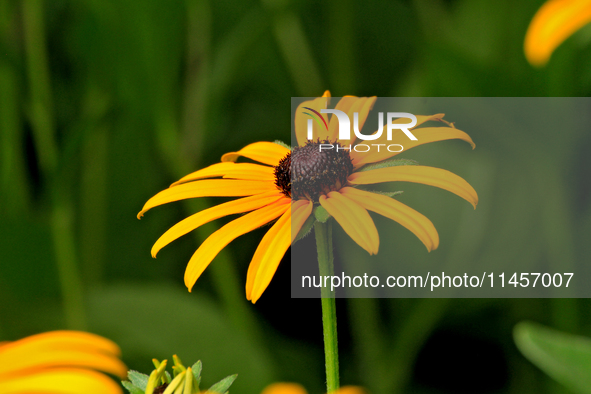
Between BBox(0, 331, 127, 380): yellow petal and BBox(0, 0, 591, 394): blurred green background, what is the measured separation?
14 centimetres

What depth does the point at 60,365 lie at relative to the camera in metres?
0.13

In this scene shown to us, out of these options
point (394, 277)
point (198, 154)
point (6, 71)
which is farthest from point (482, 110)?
point (6, 71)

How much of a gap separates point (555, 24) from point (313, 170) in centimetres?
12

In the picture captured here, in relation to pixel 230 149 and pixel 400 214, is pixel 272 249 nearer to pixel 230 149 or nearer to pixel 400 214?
pixel 400 214

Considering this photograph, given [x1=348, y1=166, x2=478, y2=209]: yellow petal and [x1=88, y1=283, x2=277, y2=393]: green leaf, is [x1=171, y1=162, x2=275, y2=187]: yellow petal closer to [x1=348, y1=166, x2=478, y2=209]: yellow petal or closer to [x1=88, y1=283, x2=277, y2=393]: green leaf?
[x1=348, y1=166, x2=478, y2=209]: yellow petal

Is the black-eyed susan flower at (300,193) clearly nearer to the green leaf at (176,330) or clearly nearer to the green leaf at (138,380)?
the green leaf at (138,380)

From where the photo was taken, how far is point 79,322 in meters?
0.34

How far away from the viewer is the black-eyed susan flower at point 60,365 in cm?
11

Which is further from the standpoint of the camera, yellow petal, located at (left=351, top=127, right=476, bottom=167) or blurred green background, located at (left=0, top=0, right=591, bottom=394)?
blurred green background, located at (left=0, top=0, right=591, bottom=394)

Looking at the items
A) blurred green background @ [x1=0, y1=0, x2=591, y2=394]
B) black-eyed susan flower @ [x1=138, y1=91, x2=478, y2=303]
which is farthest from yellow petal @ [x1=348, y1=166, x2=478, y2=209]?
blurred green background @ [x1=0, y1=0, x2=591, y2=394]

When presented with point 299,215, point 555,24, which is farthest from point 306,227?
point 555,24

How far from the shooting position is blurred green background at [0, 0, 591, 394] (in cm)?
33

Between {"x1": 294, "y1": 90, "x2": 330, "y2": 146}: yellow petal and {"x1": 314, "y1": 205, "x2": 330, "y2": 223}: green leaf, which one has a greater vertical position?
{"x1": 294, "y1": 90, "x2": 330, "y2": 146}: yellow petal

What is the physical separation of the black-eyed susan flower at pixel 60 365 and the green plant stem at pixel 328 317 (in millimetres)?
55
